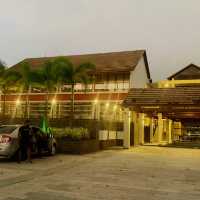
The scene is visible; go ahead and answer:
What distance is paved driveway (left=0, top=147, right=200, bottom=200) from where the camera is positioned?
30.5 feet

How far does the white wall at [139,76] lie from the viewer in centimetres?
4231

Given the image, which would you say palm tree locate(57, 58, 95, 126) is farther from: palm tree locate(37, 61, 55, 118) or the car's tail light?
the car's tail light

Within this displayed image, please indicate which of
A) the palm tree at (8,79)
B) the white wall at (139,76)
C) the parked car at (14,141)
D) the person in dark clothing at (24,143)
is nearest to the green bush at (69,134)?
the parked car at (14,141)

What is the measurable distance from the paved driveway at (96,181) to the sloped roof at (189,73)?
1808 inches

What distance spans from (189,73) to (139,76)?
18.5m

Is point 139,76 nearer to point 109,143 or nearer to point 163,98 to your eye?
point 163,98

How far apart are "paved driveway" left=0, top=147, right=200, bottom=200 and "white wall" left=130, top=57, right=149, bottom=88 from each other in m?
26.5

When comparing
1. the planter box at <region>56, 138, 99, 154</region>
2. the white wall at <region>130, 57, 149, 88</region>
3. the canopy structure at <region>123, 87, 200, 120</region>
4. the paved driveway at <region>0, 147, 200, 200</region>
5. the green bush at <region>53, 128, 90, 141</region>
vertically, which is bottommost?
the paved driveway at <region>0, 147, 200, 200</region>

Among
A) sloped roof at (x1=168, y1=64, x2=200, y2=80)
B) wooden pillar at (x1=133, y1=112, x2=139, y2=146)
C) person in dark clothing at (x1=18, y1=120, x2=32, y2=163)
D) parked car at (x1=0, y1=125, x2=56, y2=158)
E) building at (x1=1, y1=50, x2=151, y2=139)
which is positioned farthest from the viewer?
sloped roof at (x1=168, y1=64, x2=200, y2=80)

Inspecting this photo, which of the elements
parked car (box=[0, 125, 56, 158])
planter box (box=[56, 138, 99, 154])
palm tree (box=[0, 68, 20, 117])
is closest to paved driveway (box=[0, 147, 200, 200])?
parked car (box=[0, 125, 56, 158])

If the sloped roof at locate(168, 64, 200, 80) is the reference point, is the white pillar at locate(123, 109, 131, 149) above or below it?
below

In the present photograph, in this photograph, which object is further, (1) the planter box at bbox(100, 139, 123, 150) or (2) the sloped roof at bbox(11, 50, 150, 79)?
(2) the sloped roof at bbox(11, 50, 150, 79)

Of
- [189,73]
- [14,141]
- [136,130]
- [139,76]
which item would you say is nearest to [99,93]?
[139,76]

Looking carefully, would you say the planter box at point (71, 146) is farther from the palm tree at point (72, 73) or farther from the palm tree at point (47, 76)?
the palm tree at point (47, 76)
